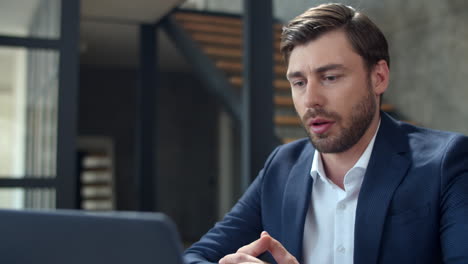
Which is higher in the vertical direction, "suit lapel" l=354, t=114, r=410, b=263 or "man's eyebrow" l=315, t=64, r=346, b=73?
"man's eyebrow" l=315, t=64, r=346, b=73

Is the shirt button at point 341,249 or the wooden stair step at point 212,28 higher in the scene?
the wooden stair step at point 212,28

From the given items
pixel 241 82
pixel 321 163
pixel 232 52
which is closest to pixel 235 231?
pixel 321 163

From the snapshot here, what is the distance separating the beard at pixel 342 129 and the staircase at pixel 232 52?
147cm

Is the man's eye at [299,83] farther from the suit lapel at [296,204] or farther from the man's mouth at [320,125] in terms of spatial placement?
the suit lapel at [296,204]

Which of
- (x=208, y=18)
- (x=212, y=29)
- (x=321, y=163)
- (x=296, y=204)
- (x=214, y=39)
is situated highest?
(x=208, y=18)

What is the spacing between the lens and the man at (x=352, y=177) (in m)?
1.13

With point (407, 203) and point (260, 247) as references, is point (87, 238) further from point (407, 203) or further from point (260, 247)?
point (407, 203)

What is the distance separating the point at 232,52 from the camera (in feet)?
13.5

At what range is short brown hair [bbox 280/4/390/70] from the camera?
1.27 m

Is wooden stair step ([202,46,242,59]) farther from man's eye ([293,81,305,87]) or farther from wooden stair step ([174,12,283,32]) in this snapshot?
man's eye ([293,81,305,87])

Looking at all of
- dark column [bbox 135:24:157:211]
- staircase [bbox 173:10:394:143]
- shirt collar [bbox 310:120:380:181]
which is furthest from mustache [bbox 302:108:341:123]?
dark column [bbox 135:24:157:211]

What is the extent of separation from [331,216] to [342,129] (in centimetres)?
22

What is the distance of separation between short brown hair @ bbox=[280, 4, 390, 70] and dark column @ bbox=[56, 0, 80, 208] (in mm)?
1681

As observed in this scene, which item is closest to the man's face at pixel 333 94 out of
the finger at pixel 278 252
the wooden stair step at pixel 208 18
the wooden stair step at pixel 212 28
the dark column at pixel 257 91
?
the finger at pixel 278 252
